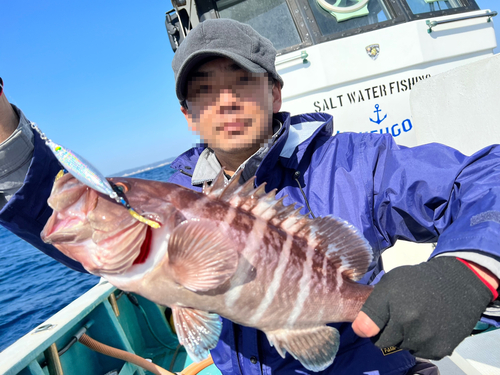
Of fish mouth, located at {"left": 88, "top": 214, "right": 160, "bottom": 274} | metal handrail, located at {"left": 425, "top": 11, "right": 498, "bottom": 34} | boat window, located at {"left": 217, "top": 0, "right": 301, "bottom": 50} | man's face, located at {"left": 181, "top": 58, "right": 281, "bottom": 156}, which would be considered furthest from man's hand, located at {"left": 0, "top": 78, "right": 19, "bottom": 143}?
metal handrail, located at {"left": 425, "top": 11, "right": 498, "bottom": 34}

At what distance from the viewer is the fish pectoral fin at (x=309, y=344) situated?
1.61 metres

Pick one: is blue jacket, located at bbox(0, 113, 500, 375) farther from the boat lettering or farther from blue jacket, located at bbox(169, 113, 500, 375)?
the boat lettering

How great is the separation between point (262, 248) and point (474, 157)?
3.98 feet

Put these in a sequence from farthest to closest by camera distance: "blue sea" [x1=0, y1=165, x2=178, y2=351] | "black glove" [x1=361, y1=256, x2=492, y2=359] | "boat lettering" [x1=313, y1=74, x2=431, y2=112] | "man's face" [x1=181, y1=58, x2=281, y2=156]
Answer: "blue sea" [x1=0, y1=165, x2=178, y2=351], "boat lettering" [x1=313, y1=74, x2=431, y2=112], "man's face" [x1=181, y1=58, x2=281, y2=156], "black glove" [x1=361, y1=256, x2=492, y2=359]

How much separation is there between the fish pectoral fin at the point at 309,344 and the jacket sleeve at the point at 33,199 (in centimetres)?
143

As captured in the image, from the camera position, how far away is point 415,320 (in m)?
1.37

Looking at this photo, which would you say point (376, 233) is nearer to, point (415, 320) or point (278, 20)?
point (415, 320)

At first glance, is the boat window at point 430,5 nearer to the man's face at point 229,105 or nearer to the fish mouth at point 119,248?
the man's face at point 229,105

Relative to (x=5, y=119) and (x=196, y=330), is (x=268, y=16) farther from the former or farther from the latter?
(x=196, y=330)

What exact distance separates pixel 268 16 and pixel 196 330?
563 cm

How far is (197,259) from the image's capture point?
1.41 metres

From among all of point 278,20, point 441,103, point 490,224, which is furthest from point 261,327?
point 278,20

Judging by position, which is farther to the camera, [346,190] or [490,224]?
[346,190]

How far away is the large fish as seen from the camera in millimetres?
1408
